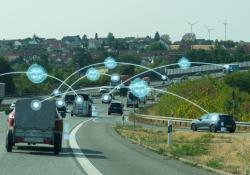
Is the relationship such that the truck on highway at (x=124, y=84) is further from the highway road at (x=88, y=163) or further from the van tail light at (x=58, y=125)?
the van tail light at (x=58, y=125)

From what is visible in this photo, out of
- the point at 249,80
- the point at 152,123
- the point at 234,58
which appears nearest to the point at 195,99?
the point at 152,123

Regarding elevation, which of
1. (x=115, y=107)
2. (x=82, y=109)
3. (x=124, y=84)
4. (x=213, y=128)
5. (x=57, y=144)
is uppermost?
(x=124, y=84)

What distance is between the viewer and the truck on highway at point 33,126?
2627 cm

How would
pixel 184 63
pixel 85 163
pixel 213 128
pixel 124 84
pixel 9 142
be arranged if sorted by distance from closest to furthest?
1. pixel 85 163
2. pixel 9 142
3. pixel 213 128
4. pixel 184 63
5. pixel 124 84

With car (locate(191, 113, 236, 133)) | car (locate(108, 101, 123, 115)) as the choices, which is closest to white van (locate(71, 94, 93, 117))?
car (locate(108, 101, 123, 115))

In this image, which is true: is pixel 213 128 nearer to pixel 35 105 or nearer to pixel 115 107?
pixel 35 105

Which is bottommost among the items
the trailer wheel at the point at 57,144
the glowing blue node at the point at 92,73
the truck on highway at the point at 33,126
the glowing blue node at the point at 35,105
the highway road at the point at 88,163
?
the highway road at the point at 88,163

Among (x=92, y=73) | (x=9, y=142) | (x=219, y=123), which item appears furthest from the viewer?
(x=92, y=73)

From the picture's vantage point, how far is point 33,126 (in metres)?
26.6

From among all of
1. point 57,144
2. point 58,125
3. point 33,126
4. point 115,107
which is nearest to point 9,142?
point 33,126

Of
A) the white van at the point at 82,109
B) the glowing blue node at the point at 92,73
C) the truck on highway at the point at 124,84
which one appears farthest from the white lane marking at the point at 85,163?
the white van at the point at 82,109

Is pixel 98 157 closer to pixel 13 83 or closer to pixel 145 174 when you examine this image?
pixel 145 174

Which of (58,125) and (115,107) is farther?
(115,107)

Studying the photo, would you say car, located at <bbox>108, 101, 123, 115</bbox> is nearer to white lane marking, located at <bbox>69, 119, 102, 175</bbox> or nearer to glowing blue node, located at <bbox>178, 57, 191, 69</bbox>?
glowing blue node, located at <bbox>178, 57, 191, 69</bbox>
